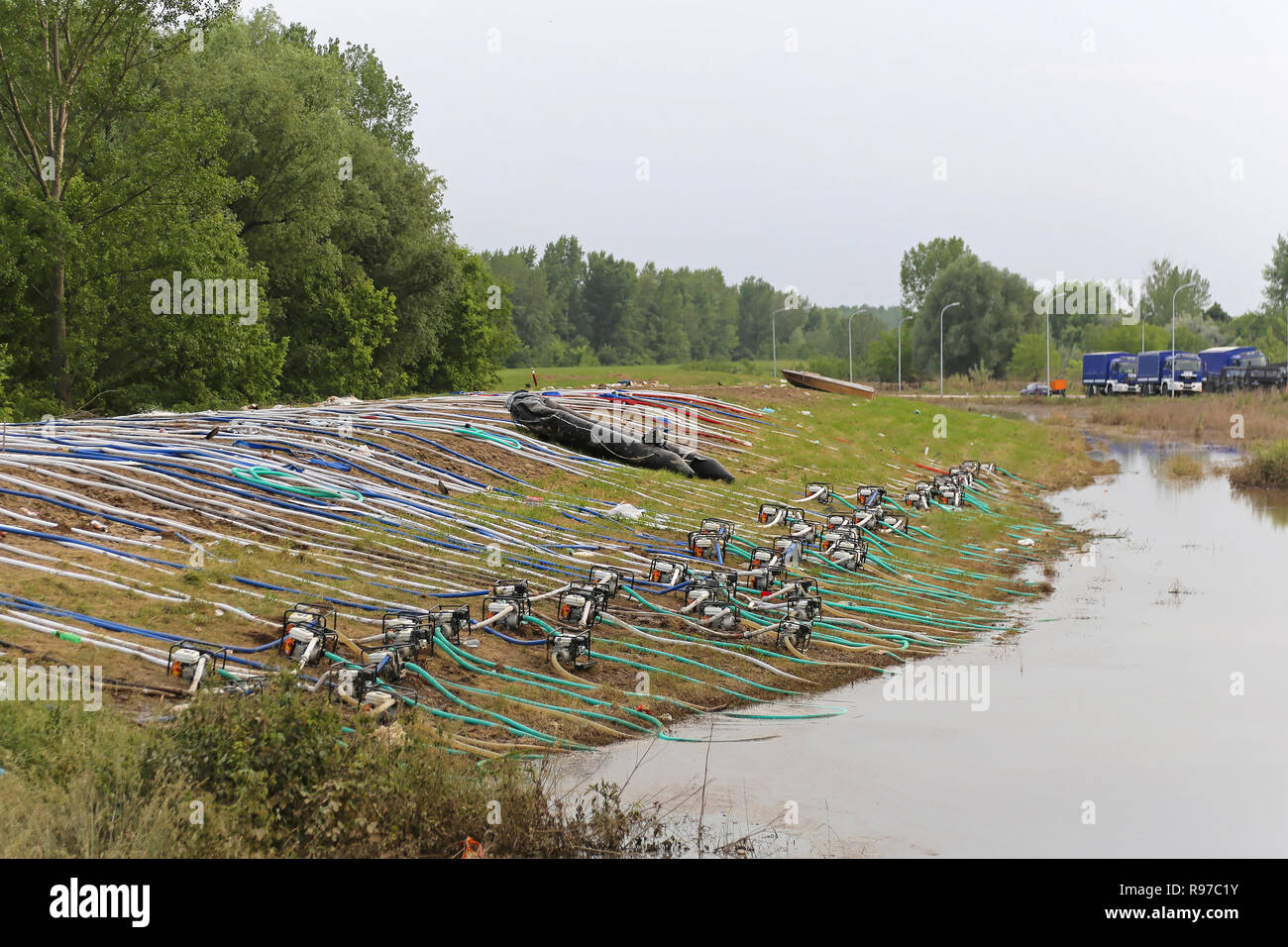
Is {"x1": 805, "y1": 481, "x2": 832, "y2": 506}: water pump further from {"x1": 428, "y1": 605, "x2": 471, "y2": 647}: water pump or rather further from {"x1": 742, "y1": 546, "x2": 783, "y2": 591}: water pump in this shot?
{"x1": 428, "y1": 605, "x2": 471, "y2": 647}: water pump

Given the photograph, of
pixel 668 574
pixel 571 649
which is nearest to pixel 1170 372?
pixel 668 574

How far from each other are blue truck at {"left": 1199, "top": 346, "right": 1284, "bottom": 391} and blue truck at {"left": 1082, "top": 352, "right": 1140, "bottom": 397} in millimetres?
4293

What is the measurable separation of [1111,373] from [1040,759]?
7099cm

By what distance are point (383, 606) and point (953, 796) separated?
20.3ft

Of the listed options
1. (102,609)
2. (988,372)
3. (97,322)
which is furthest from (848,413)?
(988,372)

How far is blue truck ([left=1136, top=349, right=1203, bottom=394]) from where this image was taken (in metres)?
68.8

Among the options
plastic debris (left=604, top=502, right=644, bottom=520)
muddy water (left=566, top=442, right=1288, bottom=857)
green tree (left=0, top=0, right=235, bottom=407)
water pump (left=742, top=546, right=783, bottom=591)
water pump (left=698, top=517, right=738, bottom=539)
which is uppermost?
green tree (left=0, top=0, right=235, bottom=407)

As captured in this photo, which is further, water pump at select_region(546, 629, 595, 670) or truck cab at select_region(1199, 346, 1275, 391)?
truck cab at select_region(1199, 346, 1275, 391)

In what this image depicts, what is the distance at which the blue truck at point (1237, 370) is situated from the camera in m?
66.1

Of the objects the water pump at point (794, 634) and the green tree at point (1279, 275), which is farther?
the green tree at point (1279, 275)

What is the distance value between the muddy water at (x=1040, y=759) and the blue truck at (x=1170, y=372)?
57.5m

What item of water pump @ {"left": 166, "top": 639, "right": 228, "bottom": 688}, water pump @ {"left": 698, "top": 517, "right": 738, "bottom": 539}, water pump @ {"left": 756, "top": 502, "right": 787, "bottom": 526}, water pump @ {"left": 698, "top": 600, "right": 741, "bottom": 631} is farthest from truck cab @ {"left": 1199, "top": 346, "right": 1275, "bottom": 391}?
water pump @ {"left": 166, "top": 639, "right": 228, "bottom": 688}

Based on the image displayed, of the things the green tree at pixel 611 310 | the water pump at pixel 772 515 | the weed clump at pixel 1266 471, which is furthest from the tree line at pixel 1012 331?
the water pump at pixel 772 515

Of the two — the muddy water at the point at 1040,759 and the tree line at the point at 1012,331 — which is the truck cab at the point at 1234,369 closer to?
the tree line at the point at 1012,331
